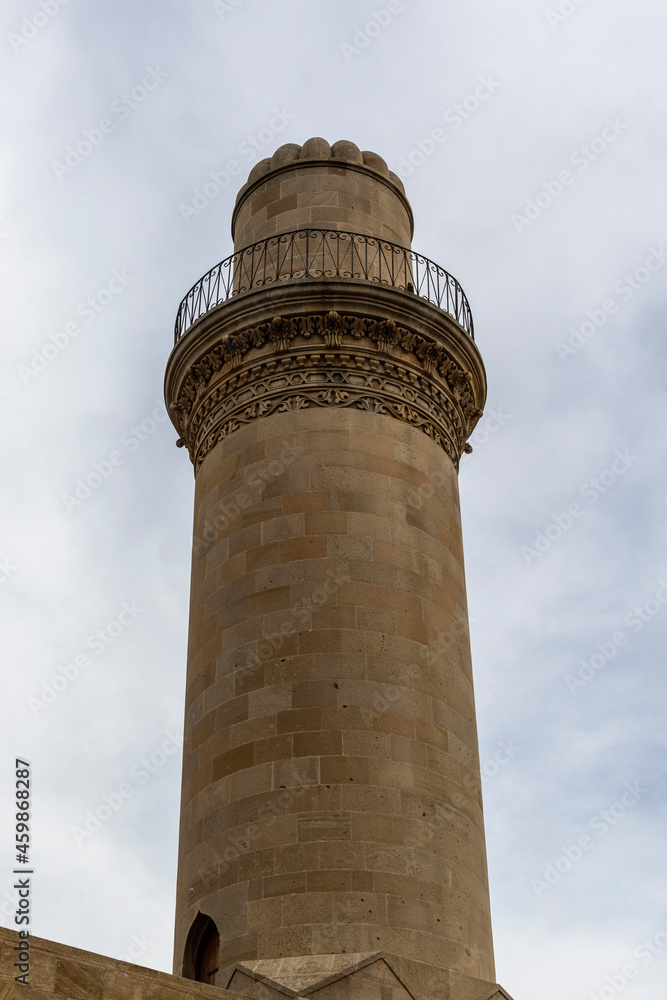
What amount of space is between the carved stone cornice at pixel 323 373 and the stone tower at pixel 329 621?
0.12ft

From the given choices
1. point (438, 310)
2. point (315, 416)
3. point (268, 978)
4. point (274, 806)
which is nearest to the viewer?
point (268, 978)

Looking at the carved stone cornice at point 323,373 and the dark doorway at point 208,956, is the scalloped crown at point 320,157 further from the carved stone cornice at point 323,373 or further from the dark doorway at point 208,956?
the dark doorway at point 208,956

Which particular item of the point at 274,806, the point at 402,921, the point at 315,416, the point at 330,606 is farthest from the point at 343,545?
the point at 402,921

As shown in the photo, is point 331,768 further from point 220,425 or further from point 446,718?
point 220,425

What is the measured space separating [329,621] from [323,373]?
4.23m

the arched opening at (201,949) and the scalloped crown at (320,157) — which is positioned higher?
the scalloped crown at (320,157)

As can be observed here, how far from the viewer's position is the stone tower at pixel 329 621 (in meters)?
15.7

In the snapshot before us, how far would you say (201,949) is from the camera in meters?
16.7

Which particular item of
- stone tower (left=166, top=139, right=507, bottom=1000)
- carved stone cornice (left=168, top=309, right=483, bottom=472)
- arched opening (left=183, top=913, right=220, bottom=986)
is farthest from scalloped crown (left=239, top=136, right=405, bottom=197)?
arched opening (left=183, top=913, right=220, bottom=986)

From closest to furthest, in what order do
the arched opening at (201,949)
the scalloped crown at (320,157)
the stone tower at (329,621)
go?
the stone tower at (329,621)
the arched opening at (201,949)
the scalloped crown at (320,157)

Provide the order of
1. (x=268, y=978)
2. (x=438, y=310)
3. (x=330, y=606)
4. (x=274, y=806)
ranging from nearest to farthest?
(x=268, y=978), (x=274, y=806), (x=330, y=606), (x=438, y=310)

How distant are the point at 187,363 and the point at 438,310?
4196mm

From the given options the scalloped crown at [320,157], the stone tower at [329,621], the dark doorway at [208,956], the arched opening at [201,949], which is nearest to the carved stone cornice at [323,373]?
the stone tower at [329,621]

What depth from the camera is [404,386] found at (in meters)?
20.0
